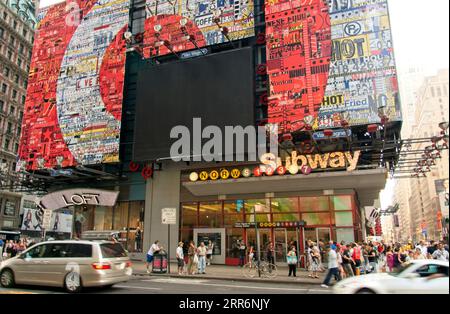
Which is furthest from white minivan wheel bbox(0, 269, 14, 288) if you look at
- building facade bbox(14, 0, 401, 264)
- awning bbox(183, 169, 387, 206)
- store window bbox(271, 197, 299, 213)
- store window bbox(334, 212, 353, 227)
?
store window bbox(334, 212, 353, 227)

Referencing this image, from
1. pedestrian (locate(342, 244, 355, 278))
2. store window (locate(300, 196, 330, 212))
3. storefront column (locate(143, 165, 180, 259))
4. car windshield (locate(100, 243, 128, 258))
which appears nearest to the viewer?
car windshield (locate(100, 243, 128, 258))

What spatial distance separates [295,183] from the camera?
24.5 m

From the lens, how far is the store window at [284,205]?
25.8 metres

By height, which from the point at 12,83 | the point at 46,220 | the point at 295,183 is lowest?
the point at 46,220

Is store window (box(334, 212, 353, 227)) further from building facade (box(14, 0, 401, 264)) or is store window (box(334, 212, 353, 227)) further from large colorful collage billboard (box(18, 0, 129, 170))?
large colorful collage billboard (box(18, 0, 129, 170))

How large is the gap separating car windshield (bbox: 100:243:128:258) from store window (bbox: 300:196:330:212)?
15.4 meters

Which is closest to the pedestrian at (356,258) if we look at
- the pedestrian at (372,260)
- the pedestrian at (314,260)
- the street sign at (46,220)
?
the pedestrian at (372,260)

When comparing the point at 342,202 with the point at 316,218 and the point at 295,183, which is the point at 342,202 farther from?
the point at 295,183

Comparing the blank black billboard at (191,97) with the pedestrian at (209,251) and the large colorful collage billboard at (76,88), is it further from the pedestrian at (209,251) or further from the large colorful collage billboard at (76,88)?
the pedestrian at (209,251)

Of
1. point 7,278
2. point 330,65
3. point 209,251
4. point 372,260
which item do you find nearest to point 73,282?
point 7,278

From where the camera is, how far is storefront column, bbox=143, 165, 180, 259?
2891 centimetres

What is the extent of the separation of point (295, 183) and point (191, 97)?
1034 centimetres

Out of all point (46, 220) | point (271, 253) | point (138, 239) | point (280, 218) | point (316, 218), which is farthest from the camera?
point (138, 239)
